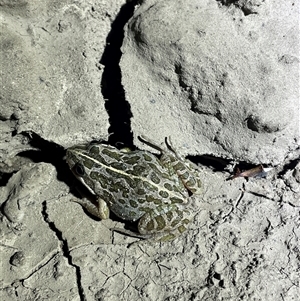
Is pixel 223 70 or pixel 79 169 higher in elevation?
pixel 223 70

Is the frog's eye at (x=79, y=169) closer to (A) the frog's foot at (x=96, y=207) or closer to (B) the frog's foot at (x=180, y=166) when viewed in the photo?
(A) the frog's foot at (x=96, y=207)

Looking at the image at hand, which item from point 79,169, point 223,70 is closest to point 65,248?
point 79,169

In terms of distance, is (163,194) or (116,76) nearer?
(163,194)

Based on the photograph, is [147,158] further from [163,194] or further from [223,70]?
[223,70]

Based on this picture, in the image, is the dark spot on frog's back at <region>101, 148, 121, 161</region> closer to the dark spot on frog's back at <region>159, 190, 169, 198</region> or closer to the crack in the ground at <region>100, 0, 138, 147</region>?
the crack in the ground at <region>100, 0, 138, 147</region>

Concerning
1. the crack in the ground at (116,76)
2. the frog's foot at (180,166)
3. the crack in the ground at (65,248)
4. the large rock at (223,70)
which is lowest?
the crack in the ground at (65,248)

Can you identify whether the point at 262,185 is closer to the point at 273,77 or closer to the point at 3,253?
the point at 273,77

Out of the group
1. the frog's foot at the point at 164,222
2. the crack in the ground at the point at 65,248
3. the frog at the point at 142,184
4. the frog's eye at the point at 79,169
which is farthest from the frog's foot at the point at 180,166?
the crack in the ground at the point at 65,248
